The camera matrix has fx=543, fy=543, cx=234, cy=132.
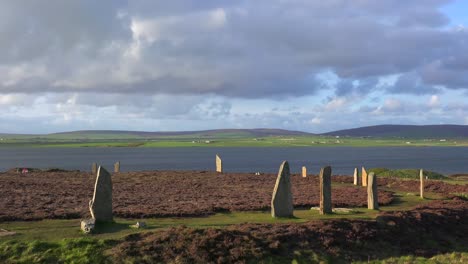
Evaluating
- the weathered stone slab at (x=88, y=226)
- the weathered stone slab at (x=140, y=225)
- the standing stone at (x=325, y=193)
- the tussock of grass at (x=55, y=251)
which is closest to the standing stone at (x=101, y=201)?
the weathered stone slab at (x=88, y=226)

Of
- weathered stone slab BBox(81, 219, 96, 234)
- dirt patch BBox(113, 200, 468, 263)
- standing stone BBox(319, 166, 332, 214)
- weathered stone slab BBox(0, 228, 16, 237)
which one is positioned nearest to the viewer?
dirt patch BBox(113, 200, 468, 263)

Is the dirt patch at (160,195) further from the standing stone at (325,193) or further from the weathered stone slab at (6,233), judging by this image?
the standing stone at (325,193)

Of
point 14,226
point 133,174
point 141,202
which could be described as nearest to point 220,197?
point 141,202

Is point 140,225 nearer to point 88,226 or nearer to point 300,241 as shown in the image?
point 88,226

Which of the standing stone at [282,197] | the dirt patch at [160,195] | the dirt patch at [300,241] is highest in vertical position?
the standing stone at [282,197]

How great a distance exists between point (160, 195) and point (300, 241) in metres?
16.7

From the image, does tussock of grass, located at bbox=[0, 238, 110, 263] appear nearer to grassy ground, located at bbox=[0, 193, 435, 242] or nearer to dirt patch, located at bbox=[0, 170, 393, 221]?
grassy ground, located at bbox=[0, 193, 435, 242]

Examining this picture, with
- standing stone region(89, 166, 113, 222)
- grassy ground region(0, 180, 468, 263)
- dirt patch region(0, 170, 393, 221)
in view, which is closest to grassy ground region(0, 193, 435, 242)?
grassy ground region(0, 180, 468, 263)

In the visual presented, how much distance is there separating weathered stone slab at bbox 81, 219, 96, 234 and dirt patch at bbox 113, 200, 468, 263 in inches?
83.8

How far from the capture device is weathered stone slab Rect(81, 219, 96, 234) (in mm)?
23734

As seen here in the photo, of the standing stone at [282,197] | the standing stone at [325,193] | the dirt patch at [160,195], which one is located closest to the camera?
the standing stone at [282,197]

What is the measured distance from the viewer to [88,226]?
2391 centimetres

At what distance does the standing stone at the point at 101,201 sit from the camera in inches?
993

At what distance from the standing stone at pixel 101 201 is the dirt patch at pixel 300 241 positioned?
3035 millimetres
